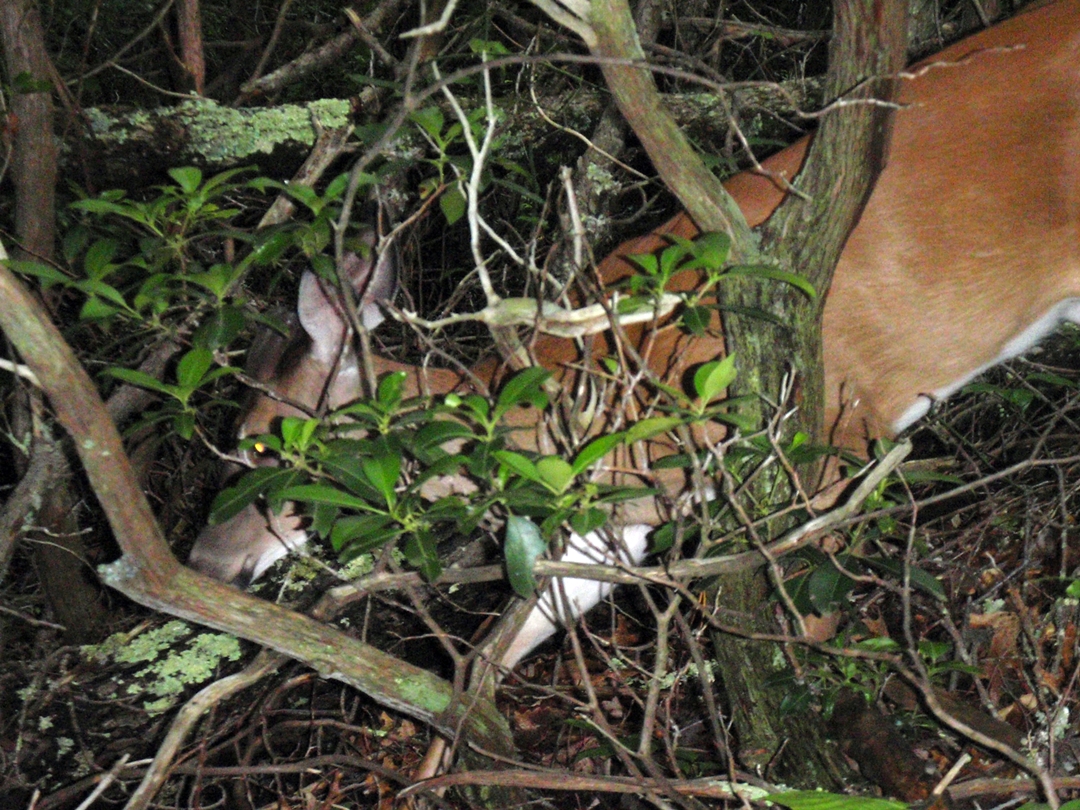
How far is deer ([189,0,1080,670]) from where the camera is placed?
3367 mm

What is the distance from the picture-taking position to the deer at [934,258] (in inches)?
133

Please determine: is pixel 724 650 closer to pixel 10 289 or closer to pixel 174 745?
pixel 174 745

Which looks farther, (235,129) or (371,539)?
(235,129)

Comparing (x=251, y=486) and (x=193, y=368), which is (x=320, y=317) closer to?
(x=193, y=368)

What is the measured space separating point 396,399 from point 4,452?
334 centimetres

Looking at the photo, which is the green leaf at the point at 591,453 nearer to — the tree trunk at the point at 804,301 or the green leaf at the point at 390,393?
the green leaf at the point at 390,393

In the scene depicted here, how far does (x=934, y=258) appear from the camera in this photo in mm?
3486

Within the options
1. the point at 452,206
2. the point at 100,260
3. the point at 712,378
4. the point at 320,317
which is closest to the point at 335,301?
the point at 320,317

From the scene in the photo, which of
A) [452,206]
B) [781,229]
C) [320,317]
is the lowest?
[320,317]

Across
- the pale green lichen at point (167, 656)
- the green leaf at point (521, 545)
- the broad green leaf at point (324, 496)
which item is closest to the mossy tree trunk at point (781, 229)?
the green leaf at point (521, 545)

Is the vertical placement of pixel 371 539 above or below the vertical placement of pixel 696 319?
below

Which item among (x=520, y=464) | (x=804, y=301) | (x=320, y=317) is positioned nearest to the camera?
(x=520, y=464)

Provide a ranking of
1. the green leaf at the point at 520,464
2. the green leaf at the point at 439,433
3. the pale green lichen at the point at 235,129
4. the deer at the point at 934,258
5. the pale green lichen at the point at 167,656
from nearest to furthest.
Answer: the green leaf at the point at 520,464 < the green leaf at the point at 439,433 < the pale green lichen at the point at 167,656 < the deer at the point at 934,258 < the pale green lichen at the point at 235,129

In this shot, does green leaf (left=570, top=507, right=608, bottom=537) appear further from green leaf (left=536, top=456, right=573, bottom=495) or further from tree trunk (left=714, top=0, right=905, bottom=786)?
tree trunk (left=714, top=0, right=905, bottom=786)
